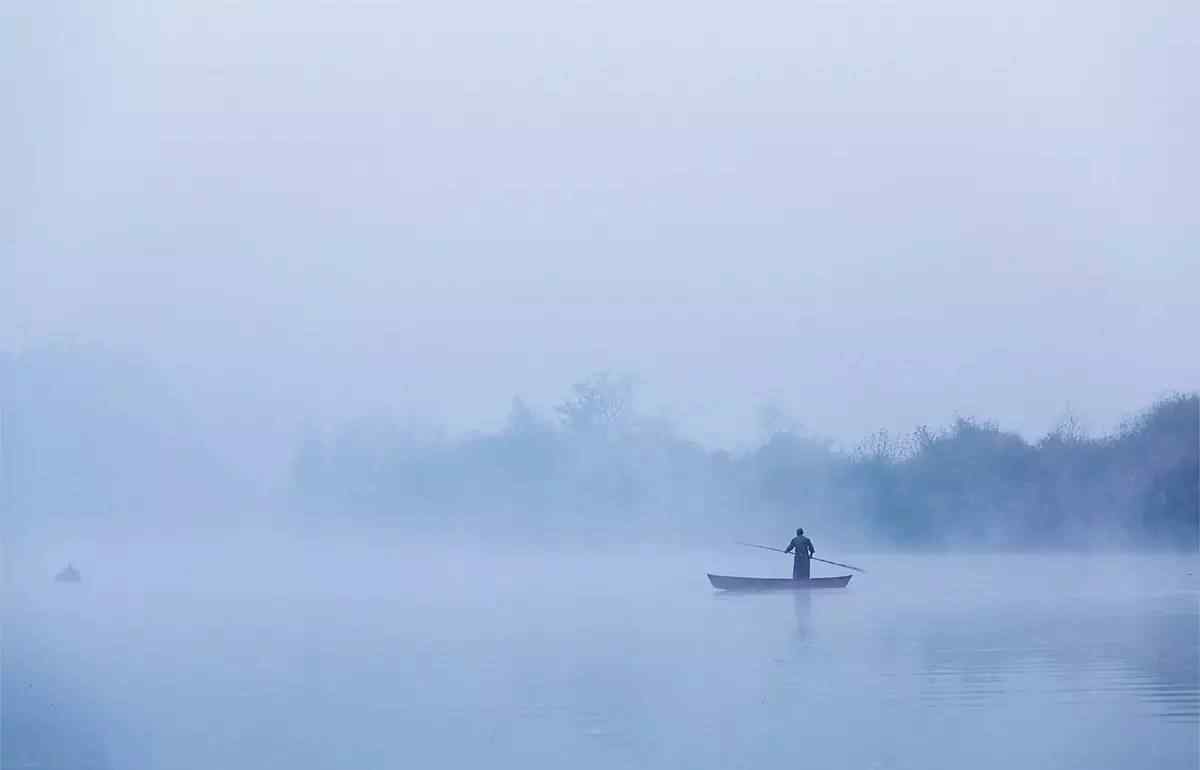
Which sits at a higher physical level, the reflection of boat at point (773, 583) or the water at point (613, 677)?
the reflection of boat at point (773, 583)

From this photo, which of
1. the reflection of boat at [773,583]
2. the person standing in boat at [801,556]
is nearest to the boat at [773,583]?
the reflection of boat at [773,583]

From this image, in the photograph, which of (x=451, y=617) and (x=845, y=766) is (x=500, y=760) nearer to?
(x=845, y=766)

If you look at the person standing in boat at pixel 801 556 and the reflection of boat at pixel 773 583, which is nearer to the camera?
the reflection of boat at pixel 773 583

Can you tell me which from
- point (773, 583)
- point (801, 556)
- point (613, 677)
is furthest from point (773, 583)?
point (613, 677)

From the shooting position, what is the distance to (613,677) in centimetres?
1285

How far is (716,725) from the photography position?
1019cm

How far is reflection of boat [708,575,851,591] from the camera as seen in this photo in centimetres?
2245

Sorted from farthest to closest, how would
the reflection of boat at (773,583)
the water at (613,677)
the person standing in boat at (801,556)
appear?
the person standing in boat at (801,556) < the reflection of boat at (773,583) < the water at (613,677)

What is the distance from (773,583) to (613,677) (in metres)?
10.2

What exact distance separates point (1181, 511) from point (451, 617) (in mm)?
25893

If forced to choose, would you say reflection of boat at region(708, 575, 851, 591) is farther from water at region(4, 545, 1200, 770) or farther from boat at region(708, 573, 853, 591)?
water at region(4, 545, 1200, 770)

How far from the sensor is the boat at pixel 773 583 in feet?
73.7

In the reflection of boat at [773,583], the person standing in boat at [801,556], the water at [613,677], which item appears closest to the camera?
the water at [613,677]

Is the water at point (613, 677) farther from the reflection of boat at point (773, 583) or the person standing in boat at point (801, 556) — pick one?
the person standing in boat at point (801, 556)
